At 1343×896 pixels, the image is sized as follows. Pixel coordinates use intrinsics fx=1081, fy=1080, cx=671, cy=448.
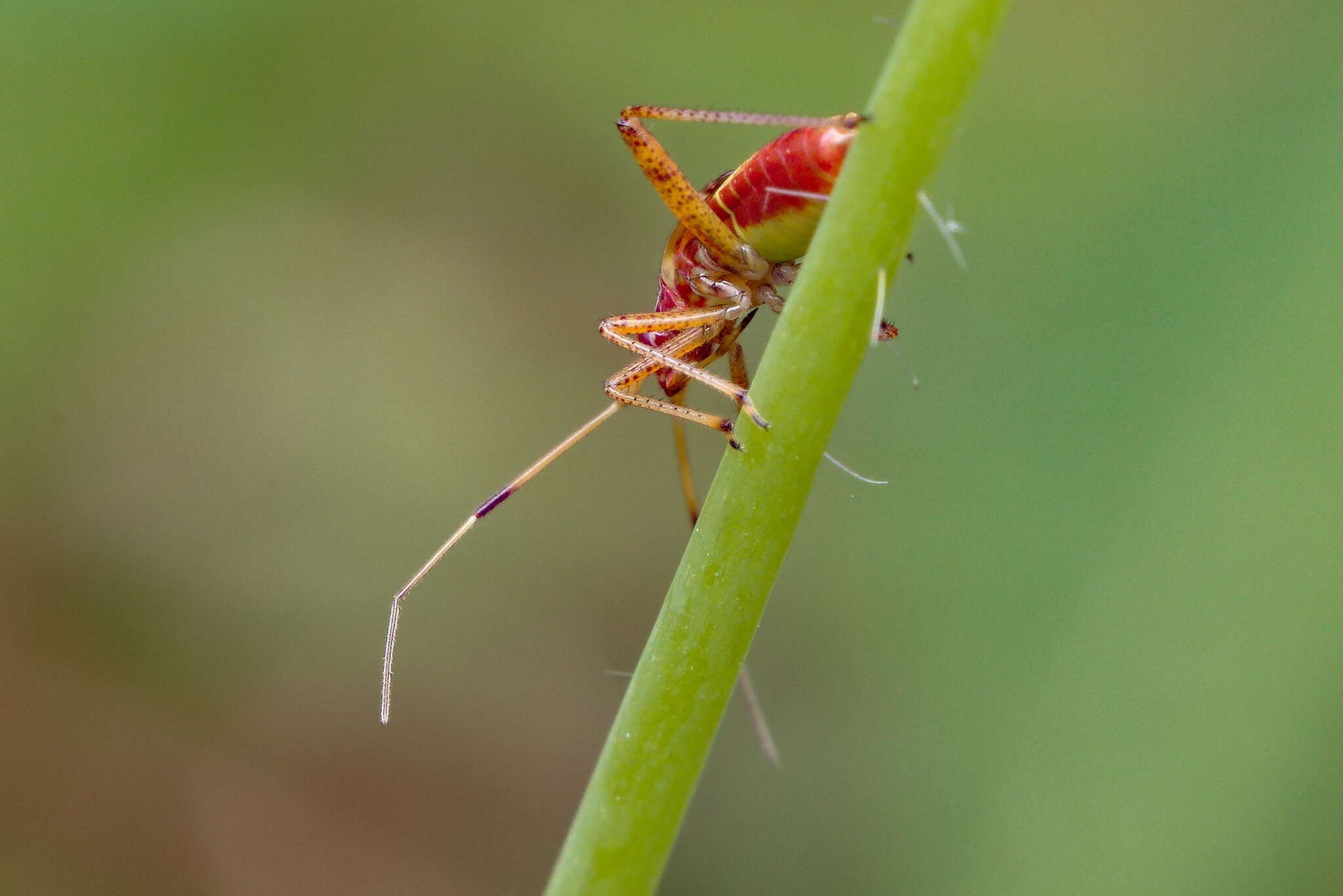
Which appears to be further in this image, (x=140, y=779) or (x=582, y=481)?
(x=582, y=481)

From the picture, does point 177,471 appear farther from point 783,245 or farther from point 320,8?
point 783,245

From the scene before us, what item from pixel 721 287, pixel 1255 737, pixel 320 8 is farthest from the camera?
pixel 320 8

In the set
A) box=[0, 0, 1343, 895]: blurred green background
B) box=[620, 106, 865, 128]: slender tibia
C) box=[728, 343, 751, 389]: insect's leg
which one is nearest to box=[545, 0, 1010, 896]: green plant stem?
box=[620, 106, 865, 128]: slender tibia

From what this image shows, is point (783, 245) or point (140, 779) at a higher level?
point (783, 245)

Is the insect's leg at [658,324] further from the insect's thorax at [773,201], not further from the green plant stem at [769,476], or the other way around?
the green plant stem at [769,476]

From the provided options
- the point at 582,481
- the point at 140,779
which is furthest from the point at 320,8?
the point at 140,779

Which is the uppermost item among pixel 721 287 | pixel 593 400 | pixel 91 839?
pixel 721 287

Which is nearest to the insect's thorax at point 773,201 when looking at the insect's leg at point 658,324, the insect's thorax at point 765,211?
the insect's thorax at point 765,211
